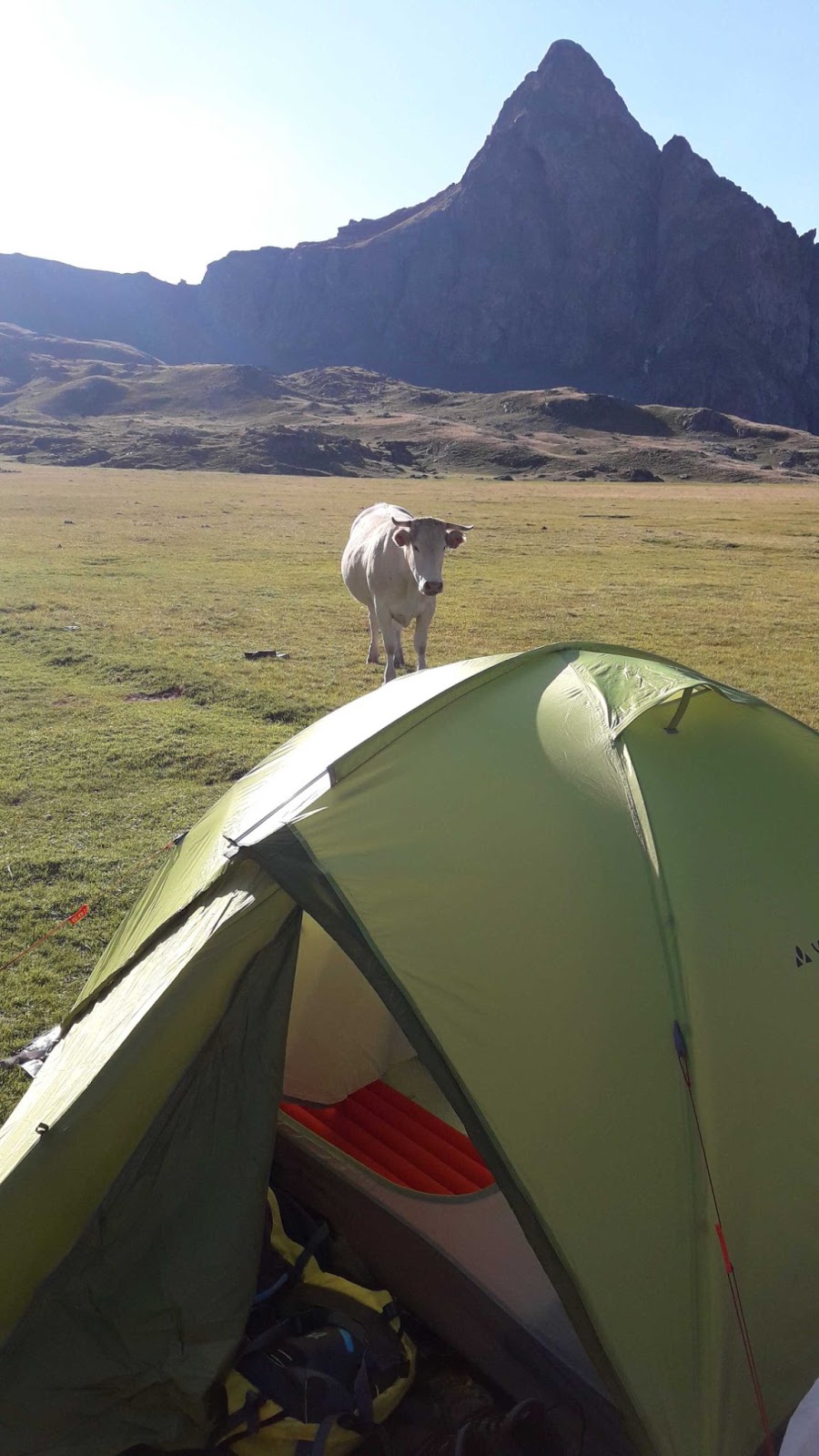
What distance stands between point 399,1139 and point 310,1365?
139cm

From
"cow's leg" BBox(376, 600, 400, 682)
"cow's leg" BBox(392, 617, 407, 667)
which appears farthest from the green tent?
"cow's leg" BBox(392, 617, 407, 667)

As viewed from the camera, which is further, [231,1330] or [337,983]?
[337,983]

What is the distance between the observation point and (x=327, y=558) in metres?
30.2

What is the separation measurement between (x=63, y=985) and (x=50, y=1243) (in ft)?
10.7

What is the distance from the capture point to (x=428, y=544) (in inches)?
541

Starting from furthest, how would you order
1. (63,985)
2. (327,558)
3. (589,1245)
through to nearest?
(327,558)
(63,985)
(589,1245)

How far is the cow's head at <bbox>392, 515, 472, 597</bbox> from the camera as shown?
1367 centimetres

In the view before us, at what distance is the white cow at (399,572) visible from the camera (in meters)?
13.8

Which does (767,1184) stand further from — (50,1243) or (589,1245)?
(50,1243)

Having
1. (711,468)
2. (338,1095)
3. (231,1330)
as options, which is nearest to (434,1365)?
(231,1330)

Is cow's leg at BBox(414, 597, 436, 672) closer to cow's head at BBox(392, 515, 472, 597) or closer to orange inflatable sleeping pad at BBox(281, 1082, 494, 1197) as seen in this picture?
cow's head at BBox(392, 515, 472, 597)

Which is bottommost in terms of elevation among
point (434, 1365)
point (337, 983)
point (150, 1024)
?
point (434, 1365)

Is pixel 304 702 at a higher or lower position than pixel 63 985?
higher

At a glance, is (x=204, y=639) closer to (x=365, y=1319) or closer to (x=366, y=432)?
(x=365, y=1319)
